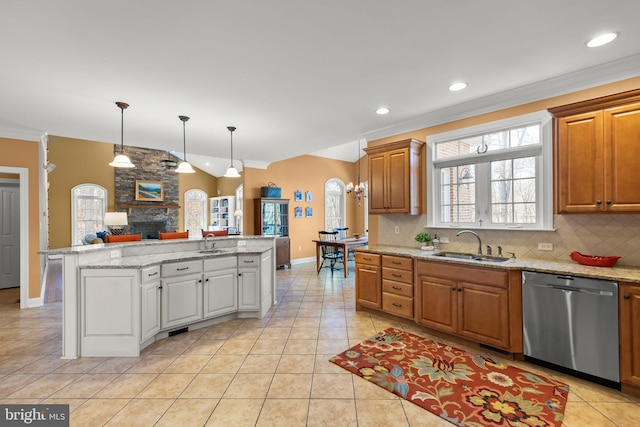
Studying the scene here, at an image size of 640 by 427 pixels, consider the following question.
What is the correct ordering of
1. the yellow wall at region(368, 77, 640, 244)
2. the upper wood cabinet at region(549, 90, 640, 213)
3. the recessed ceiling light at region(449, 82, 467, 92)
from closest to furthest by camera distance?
1. the upper wood cabinet at region(549, 90, 640, 213)
2. the yellow wall at region(368, 77, 640, 244)
3. the recessed ceiling light at region(449, 82, 467, 92)

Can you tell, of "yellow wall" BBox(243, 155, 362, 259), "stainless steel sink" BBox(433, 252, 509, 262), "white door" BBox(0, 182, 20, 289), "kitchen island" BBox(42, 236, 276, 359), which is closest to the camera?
"kitchen island" BBox(42, 236, 276, 359)

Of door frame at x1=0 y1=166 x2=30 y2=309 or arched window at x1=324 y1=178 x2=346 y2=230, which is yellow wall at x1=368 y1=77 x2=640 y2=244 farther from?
door frame at x1=0 y1=166 x2=30 y2=309

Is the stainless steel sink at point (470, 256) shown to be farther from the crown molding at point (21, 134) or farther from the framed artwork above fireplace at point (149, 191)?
the framed artwork above fireplace at point (149, 191)

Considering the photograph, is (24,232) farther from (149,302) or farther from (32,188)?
(149,302)

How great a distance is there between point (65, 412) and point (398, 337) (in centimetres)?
295

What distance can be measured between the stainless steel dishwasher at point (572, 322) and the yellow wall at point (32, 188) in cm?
649

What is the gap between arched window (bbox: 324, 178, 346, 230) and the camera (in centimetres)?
942

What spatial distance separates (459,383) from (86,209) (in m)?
10.9

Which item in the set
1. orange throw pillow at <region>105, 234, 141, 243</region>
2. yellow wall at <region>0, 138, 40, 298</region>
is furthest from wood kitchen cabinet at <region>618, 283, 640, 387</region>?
yellow wall at <region>0, 138, 40, 298</region>

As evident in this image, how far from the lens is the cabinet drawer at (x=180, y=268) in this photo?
3.30 metres

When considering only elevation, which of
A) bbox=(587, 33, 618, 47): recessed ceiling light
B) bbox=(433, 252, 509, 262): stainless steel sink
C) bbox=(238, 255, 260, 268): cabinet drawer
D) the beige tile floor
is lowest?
the beige tile floor

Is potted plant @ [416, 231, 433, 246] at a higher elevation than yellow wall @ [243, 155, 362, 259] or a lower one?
lower

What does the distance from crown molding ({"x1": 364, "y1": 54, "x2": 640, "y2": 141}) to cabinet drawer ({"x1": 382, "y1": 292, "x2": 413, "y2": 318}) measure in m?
2.33

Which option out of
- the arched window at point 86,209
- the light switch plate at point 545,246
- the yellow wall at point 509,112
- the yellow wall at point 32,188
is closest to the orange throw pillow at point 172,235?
the yellow wall at point 32,188
